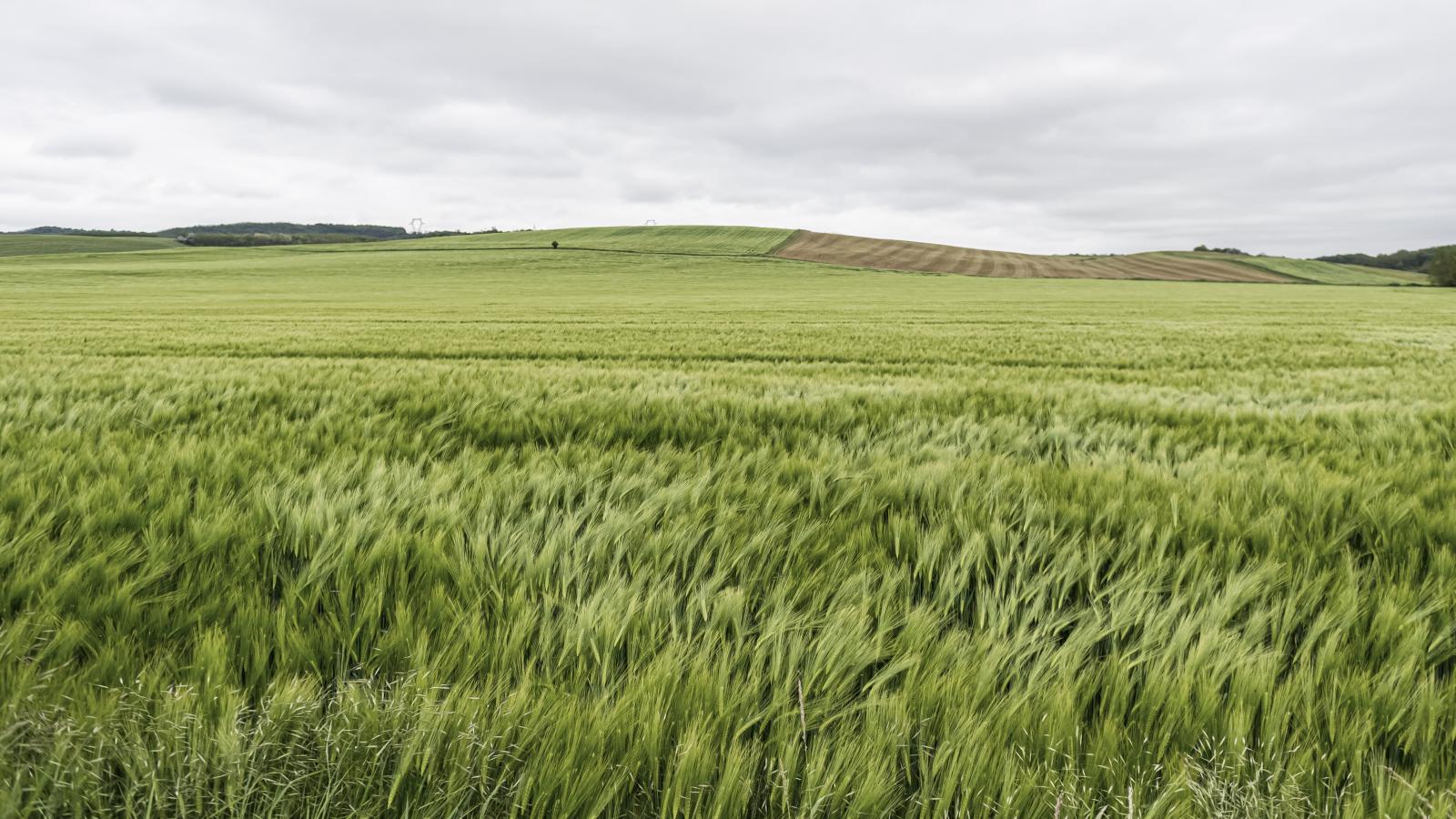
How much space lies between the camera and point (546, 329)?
1443 cm

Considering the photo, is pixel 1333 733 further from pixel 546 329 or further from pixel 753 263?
pixel 753 263

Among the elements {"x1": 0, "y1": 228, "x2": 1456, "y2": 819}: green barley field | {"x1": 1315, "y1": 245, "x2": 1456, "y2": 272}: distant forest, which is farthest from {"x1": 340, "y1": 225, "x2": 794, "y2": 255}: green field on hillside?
{"x1": 1315, "y1": 245, "x2": 1456, "y2": 272}: distant forest

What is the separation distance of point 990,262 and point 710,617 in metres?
80.4

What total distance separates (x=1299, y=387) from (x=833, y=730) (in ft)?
20.6

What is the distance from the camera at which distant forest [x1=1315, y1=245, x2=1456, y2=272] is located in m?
107

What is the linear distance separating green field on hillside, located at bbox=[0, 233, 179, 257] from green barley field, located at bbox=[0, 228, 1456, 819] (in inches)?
4768

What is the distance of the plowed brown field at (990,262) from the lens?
6644 cm

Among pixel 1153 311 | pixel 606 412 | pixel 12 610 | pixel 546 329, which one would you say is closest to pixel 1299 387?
pixel 606 412

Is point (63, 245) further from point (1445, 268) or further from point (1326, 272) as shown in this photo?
point (1326, 272)

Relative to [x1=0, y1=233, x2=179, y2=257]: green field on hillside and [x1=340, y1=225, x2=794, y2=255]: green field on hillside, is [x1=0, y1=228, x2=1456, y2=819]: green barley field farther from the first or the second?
[x1=0, y1=233, x2=179, y2=257]: green field on hillside

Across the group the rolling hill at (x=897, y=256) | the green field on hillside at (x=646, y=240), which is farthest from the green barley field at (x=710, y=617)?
the green field on hillside at (x=646, y=240)

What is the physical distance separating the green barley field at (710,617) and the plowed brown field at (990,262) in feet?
217

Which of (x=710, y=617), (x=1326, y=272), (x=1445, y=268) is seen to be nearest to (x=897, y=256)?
(x=1445, y=268)

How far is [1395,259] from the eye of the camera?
4434 inches
